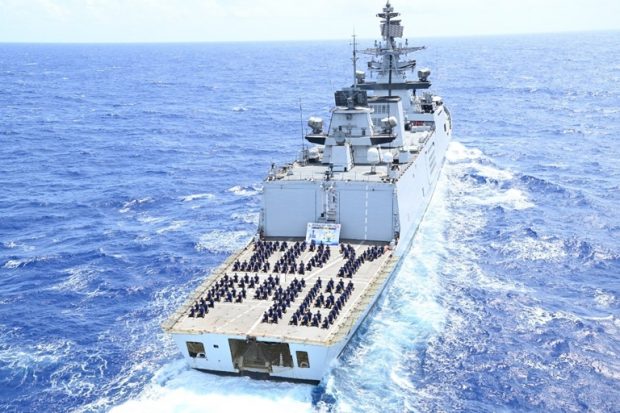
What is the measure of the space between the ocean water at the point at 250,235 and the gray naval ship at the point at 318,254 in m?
1.72

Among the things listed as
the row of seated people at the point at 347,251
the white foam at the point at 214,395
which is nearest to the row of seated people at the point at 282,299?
the white foam at the point at 214,395

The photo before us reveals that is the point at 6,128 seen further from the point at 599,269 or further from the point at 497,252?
the point at 599,269

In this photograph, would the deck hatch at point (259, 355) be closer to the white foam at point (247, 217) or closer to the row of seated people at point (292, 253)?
the row of seated people at point (292, 253)

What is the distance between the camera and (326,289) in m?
36.0

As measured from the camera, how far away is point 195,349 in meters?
32.0

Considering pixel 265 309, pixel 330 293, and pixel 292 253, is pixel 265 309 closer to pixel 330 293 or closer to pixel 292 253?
pixel 330 293

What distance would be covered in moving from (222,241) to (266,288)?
57.3 ft

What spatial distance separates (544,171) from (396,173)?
32.5m

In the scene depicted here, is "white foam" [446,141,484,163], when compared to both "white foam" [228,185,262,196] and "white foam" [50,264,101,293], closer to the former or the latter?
"white foam" [228,185,262,196]

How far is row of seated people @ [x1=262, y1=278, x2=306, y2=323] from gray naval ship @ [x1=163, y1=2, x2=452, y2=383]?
59mm

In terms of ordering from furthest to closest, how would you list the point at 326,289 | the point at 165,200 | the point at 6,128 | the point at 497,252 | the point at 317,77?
the point at 317,77, the point at 6,128, the point at 165,200, the point at 497,252, the point at 326,289

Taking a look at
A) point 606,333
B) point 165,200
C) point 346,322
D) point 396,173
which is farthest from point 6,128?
point 606,333

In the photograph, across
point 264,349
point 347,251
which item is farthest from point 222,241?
point 264,349

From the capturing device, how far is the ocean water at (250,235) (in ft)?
103
